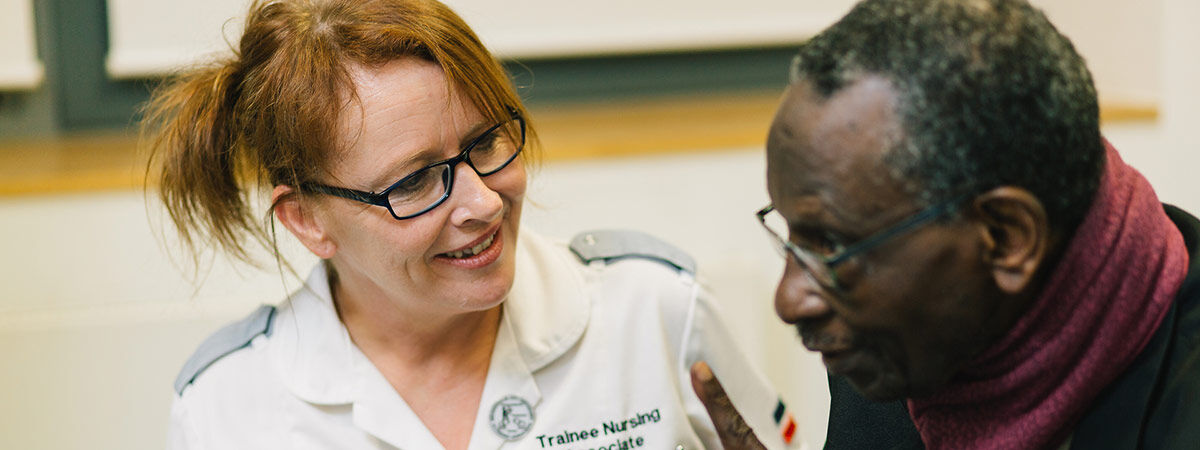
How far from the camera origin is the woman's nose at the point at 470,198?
140 cm

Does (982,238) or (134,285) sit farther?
(134,285)

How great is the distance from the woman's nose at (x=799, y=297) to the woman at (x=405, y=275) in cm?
56

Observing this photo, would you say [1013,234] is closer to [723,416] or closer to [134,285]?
[723,416]

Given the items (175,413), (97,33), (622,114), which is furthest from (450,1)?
(175,413)

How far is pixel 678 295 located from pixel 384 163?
19.8 inches

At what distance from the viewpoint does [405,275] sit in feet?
4.80

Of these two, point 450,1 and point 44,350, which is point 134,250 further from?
point 450,1

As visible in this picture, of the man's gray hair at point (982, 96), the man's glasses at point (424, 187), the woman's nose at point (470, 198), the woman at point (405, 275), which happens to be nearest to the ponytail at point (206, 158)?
the woman at point (405, 275)

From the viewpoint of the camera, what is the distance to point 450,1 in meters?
2.36

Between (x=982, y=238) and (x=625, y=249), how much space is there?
2.96 ft

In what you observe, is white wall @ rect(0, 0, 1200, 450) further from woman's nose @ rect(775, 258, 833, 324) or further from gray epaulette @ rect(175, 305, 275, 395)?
woman's nose @ rect(775, 258, 833, 324)

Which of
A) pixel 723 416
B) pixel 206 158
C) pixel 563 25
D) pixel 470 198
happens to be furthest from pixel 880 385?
pixel 563 25

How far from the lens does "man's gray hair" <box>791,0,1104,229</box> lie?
807mm

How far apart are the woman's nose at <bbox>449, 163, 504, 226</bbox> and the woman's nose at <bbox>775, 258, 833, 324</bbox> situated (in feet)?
1.80
